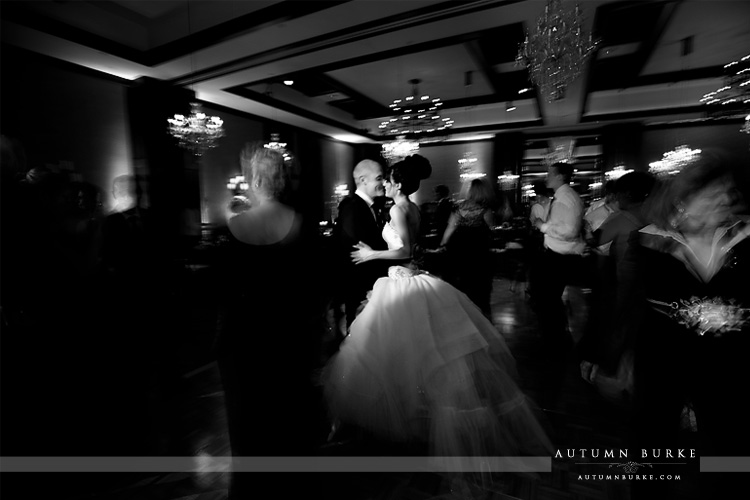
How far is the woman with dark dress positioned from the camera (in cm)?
122

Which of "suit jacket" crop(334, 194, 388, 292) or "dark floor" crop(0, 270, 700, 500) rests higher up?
"suit jacket" crop(334, 194, 388, 292)

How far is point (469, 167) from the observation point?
10.1 m

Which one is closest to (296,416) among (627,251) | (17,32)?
(627,251)

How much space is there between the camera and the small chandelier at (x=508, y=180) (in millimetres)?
9812

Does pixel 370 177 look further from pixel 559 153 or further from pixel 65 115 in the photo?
pixel 559 153

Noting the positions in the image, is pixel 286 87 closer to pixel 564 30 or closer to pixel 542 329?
pixel 564 30

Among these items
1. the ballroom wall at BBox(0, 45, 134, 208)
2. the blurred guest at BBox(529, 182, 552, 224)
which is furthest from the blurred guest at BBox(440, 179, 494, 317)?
the ballroom wall at BBox(0, 45, 134, 208)

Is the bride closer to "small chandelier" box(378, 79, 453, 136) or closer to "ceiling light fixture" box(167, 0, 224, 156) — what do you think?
"small chandelier" box(378, 79, 453, 136)

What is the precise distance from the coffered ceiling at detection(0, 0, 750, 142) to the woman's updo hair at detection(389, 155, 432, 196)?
2.35 m

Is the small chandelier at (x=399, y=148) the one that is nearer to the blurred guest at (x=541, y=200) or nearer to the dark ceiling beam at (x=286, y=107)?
the dark ceiling beam at (x=286, y=107)

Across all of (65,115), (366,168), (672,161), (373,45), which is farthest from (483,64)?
(65,115)

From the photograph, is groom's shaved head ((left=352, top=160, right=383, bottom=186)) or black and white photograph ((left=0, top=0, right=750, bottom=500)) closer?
black and white photograph ((left=0, top=0, right=750, bottom=500))

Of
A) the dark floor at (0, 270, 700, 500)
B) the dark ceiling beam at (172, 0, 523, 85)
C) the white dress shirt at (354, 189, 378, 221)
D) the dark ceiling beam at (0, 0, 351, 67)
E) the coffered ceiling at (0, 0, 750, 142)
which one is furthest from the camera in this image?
the coffered ceiling at (0, 0, 750, 142)

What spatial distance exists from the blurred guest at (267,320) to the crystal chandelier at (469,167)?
9403 mm
